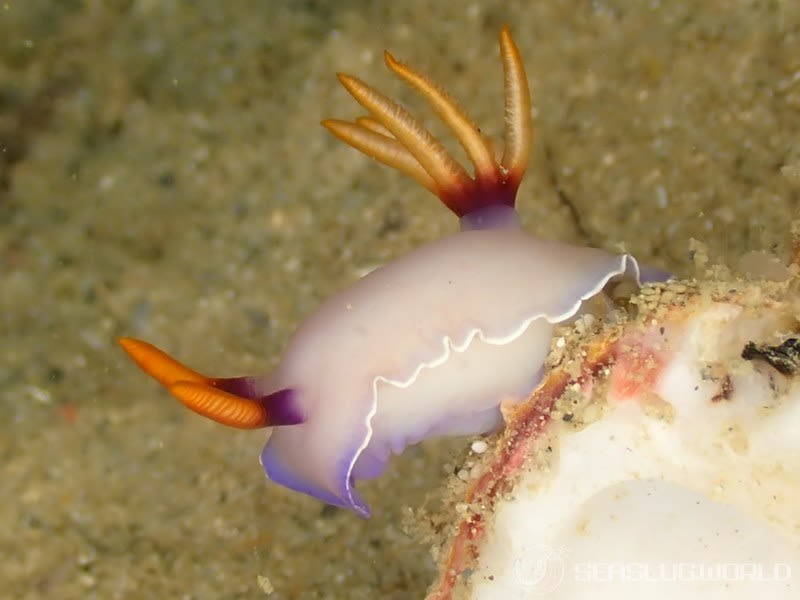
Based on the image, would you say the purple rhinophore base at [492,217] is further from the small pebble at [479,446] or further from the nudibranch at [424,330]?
the small pebble at [479,446]

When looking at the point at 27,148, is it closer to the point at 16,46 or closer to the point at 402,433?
the point at 16,46

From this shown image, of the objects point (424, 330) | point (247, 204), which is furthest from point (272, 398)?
point (247, 204)

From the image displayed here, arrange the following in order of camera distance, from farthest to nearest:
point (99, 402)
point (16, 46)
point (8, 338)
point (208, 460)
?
1. point (208, 460)
2. point (99, 402)
3. point (8, 338)
4. point (16, 46)

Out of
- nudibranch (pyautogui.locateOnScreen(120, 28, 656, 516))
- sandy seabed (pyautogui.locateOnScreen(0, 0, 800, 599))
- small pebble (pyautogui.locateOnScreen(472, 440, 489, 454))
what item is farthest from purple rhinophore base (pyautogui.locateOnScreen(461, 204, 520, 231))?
small pebble (pyautogui.locateOnScreen(472, 440, 489, 454))

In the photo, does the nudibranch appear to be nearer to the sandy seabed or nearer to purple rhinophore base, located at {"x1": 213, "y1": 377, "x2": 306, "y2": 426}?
purple rhinophore base, located at {"x1": 213, "y1": 377, "x2": 306, "y2": 426}

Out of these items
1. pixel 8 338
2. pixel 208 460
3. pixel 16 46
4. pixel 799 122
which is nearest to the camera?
pixel 16 46

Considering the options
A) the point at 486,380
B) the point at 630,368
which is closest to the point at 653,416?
the point at 630,368
